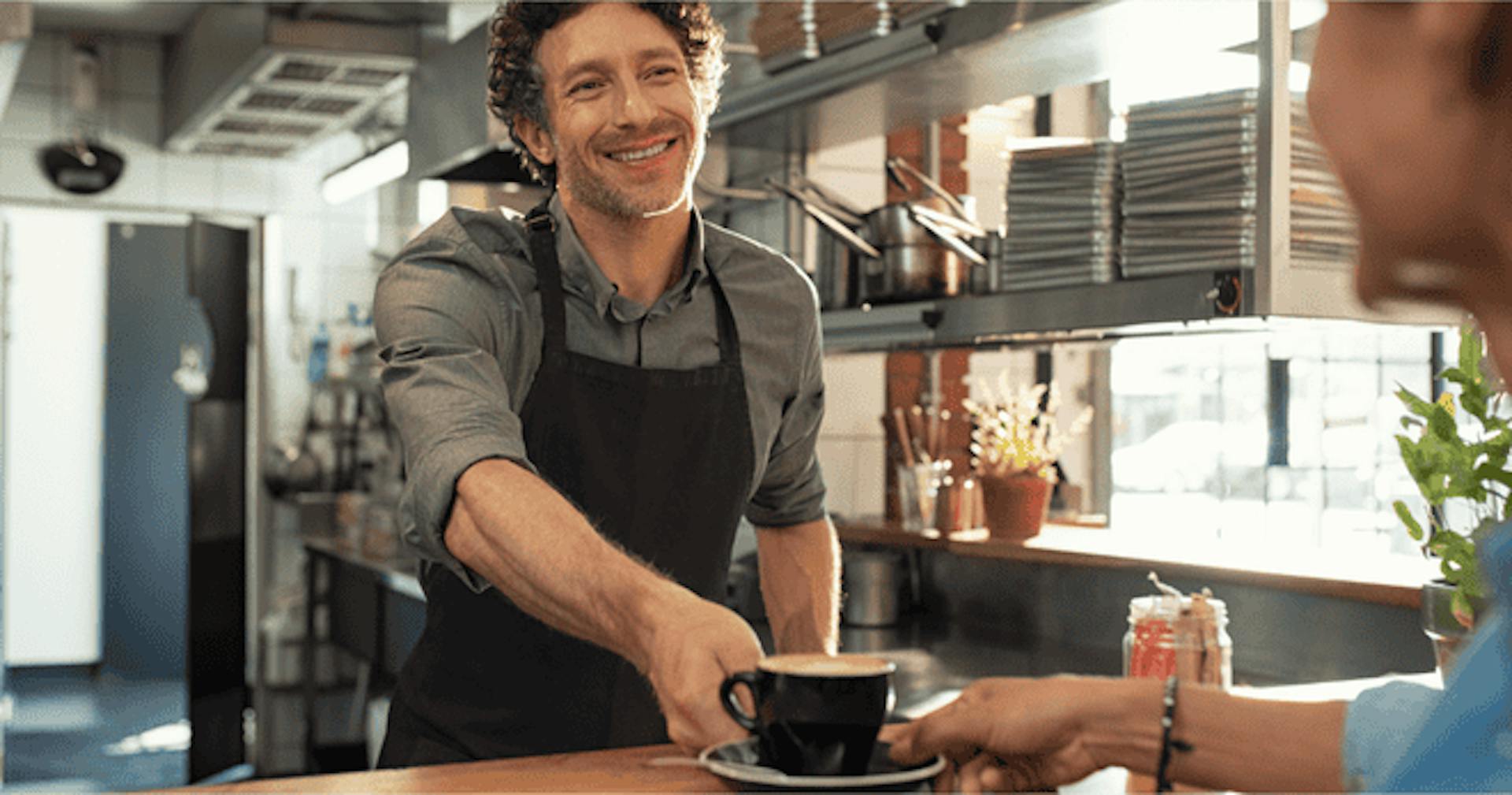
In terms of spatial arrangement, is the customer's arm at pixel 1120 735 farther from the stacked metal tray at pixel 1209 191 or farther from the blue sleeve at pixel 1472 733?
the stacked metal tray at pixel 1209 191

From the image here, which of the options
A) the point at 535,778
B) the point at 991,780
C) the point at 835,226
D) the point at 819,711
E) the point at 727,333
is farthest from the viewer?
the point at 835,226

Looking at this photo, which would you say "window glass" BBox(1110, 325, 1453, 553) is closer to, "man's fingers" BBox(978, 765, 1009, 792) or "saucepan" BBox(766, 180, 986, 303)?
"saucepan" BBox(766, 180, 986, 303)

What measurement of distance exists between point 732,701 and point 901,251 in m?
2.15

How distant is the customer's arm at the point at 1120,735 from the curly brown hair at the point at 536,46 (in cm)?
109

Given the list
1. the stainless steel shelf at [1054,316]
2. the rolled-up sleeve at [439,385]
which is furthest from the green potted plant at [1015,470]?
the rolled-up sleeve at [439,385]

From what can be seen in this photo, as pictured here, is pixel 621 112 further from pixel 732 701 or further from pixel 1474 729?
pixel 1474 729

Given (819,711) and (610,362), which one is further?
(610,362)

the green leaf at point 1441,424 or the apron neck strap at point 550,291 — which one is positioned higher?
the apron neck strap at point 550,291

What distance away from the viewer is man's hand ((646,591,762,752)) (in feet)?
3.95

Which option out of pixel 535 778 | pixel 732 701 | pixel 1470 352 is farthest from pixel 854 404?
pixel 732 701

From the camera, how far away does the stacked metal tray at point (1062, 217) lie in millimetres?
2666

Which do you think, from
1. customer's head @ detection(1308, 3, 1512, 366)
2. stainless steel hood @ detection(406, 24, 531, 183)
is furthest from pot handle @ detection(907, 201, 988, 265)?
customer's head @ detection(1308, 3, 1512, 366)

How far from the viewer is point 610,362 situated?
1.95m

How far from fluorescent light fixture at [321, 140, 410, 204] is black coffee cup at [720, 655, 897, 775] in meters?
5.48
